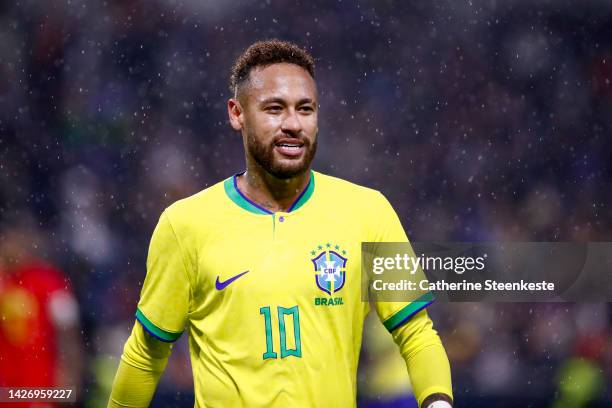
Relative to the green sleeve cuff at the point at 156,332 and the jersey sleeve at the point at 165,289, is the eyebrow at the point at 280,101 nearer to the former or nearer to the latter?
the jersey sleeve at the point at 165,289

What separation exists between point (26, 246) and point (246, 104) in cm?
371

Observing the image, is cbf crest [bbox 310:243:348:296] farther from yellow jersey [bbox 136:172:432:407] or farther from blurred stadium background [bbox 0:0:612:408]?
blurred stadium background [bbox 0:0:612:408]

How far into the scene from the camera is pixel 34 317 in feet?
20.9

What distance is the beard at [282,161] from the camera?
118 inches

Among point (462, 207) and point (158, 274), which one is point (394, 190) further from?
point (158, 274)

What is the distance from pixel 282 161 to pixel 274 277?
38 cm

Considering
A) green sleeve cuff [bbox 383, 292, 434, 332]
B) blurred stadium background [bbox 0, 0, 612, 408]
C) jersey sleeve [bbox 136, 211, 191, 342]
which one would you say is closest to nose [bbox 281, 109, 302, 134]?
jersey sleeve [bbox 136, 211, 191, 342]

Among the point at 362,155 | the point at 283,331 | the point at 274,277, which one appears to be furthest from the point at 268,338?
the point at 362,155

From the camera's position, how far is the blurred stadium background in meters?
6.37

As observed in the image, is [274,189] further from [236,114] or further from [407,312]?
[407,312]

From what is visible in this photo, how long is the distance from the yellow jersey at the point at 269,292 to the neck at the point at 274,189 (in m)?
0.03

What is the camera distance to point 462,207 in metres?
6.54

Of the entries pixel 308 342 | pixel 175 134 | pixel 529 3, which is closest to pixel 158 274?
pixel 308 342

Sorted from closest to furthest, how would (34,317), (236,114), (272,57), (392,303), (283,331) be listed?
1. (283,331)
2. (392,303)
3. (272,57)
4. (236,114)
5. (34,317)
